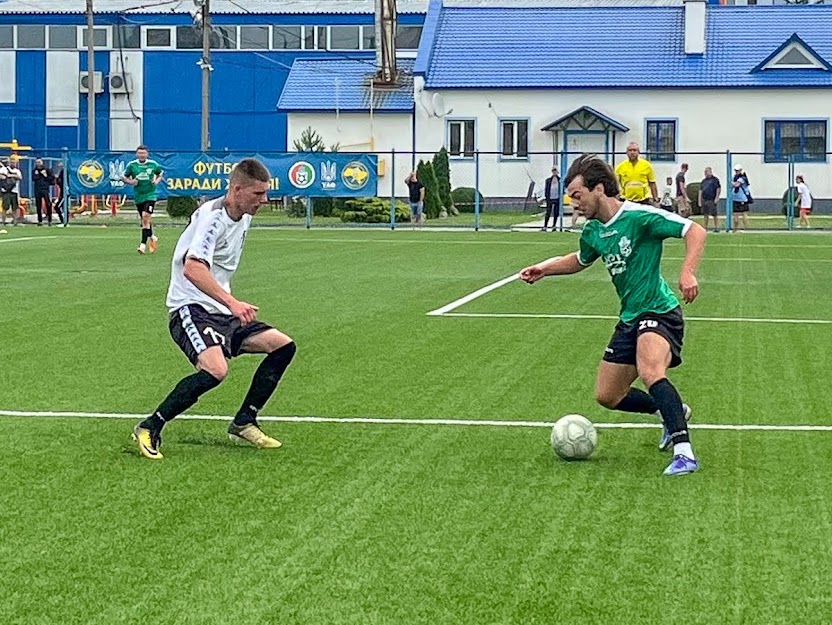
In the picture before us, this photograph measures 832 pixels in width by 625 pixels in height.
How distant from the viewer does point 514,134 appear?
55250mm

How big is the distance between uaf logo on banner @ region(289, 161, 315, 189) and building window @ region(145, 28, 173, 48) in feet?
107

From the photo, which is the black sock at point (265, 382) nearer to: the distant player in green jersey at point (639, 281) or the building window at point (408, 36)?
the distant player in green jersey at point (639, 281)

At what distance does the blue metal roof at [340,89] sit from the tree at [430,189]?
9.86 metres

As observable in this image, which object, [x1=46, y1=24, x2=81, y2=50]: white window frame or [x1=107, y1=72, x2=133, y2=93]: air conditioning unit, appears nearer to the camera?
[x1=107, y1=72, x2=133, y2=93]: air conditioning unit

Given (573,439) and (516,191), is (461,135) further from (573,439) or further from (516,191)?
(573,439)

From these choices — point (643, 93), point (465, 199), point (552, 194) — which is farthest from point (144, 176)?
point (643, 93)

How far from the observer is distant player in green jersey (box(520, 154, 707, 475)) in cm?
802

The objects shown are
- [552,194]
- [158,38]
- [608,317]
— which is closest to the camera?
[608,317]

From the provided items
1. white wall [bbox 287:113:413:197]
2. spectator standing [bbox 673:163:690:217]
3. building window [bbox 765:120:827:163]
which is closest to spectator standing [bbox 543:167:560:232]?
spectator standing [bbox 673:163:690:217]

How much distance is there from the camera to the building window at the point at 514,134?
180 ft

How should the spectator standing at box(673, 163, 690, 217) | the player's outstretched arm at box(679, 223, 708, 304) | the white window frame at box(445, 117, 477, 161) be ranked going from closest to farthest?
the player's outstretched arm at box(679, 223, 708, 304) → the spectator standing at box(673, 163, 690, 217) → the white window frame at box(445, 117, 477, 161)

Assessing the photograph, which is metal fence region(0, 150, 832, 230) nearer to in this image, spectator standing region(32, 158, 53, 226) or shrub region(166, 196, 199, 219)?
shrub region(166, 196, 199, 219)

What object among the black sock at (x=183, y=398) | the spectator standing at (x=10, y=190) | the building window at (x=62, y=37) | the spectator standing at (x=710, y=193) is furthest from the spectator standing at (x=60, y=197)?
the black sock at (x=183, y=398)

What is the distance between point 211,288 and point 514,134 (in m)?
47.7
